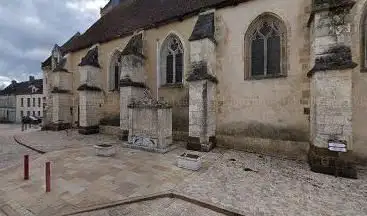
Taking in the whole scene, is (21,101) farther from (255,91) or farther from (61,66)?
(255,91)

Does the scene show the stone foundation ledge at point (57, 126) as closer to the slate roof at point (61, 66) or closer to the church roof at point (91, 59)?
the slate roof at point (61, 66)

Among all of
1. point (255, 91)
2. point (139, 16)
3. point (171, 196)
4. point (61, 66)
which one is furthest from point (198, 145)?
point (61, 66)

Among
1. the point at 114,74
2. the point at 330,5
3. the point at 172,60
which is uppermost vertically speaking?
the point at 330,5

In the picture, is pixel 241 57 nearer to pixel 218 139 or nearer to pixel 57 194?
pixel 218 139

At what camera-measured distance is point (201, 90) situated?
8.04 m

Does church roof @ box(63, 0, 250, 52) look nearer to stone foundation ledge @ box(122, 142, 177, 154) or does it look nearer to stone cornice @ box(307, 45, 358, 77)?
stone cornice @ box(307, 45, 358, 77)

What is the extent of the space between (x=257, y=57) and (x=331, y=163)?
463 centimetres

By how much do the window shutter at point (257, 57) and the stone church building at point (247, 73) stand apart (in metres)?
0.04

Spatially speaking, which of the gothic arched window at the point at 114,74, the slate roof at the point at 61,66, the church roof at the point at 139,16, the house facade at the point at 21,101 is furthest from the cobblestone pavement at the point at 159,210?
the house facade at the point at 21,101

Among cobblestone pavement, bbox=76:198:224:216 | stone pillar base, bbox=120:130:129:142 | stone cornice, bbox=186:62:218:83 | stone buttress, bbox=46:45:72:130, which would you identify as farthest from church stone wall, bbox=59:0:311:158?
stone buttress, bbox=46:45:72:130

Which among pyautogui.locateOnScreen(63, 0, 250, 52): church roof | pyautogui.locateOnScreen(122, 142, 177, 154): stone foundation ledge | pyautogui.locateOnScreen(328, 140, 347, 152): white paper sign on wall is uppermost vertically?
pyautogui.locateOnScreen(63, 0, 250, 52): church roof

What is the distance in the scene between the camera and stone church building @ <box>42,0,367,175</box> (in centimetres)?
585

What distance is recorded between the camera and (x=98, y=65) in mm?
13344

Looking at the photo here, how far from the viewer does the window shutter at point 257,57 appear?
27.0 feet
